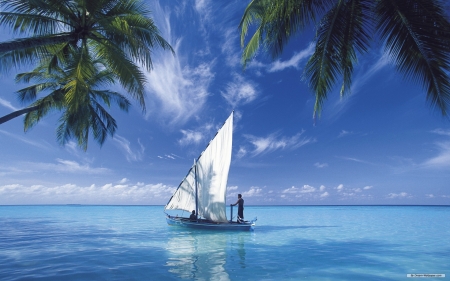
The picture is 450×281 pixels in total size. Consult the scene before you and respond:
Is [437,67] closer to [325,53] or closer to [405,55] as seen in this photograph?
[405,55]

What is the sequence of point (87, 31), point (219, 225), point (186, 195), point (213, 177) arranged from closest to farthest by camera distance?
point (87, 31), point (219, 225), point (213, 177), point (186, 195)

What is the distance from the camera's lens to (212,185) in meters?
18.5

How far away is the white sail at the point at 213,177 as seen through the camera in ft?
59.0

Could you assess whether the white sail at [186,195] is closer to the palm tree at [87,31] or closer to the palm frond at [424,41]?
the palm tree at [87,31]

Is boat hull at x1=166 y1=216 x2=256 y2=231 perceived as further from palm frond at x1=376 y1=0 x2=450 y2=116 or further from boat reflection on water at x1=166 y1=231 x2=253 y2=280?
palm frond at x1=376 y1=0 x2=450 y2=116

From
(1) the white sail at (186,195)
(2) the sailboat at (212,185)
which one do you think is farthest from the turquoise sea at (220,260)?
(1) the white sail at (186,195)

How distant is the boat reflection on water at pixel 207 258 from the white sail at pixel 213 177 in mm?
3258

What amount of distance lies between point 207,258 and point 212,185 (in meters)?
8.18

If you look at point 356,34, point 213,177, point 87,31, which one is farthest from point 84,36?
point 213,177

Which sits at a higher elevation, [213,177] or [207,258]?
[213,177]

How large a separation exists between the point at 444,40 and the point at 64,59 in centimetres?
1231

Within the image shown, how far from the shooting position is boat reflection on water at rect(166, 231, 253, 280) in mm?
8391

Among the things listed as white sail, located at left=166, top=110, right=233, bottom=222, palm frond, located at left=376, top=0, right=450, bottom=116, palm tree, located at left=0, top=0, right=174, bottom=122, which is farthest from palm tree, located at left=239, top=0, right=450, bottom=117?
white sail, located at left=166, top=110, right=233, bottom=222

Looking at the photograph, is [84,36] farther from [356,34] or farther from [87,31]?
[356,34]
